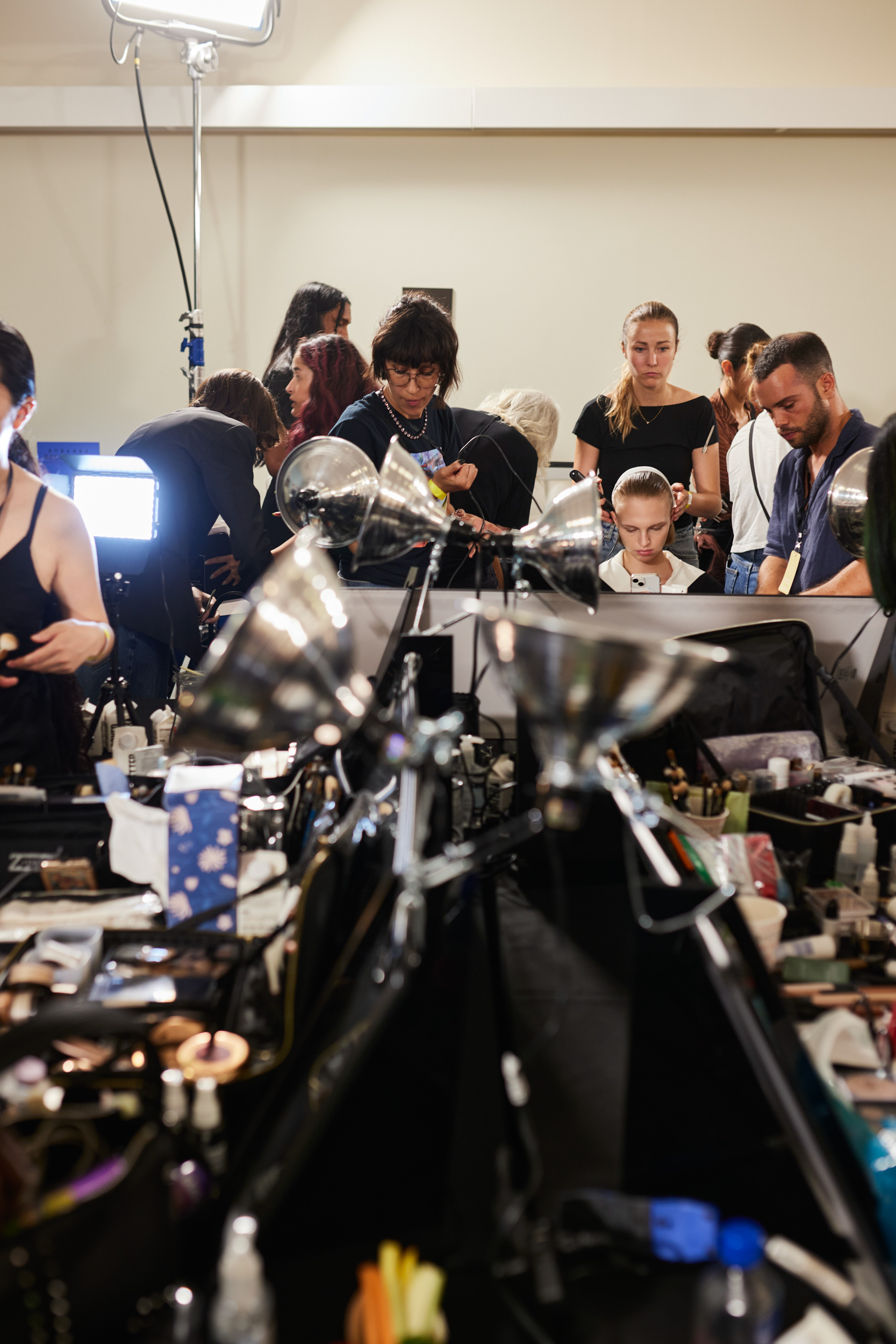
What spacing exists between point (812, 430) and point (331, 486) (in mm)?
1197

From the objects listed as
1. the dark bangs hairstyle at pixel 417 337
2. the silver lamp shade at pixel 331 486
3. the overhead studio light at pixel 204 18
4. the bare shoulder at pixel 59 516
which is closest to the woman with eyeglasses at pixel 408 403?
the dark bangs hairstyle at pixel 417 337

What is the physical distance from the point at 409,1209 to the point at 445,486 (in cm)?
158

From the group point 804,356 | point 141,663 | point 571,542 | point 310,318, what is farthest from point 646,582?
point 310,318

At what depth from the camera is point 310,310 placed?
3.71 meters

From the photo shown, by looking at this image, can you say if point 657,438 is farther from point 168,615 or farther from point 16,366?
point 16,366

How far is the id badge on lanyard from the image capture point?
2.12m

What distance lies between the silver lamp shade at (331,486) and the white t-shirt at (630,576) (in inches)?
32.7

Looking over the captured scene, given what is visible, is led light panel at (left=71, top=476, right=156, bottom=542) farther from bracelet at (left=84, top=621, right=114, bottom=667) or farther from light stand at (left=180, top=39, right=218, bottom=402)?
light stand at (left=180, top=39, right=218, bottom=402)

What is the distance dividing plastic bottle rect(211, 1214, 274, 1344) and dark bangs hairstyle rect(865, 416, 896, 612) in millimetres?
1303

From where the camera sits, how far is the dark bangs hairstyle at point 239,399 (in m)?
2.70

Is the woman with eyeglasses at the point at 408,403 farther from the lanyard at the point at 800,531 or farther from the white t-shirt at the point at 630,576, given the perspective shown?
the lanyard at the point at 800,531

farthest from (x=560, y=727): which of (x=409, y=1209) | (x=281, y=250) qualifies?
(x=281, y=250)

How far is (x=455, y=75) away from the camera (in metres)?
3.93

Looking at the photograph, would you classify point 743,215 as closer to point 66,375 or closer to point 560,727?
point 66,375
